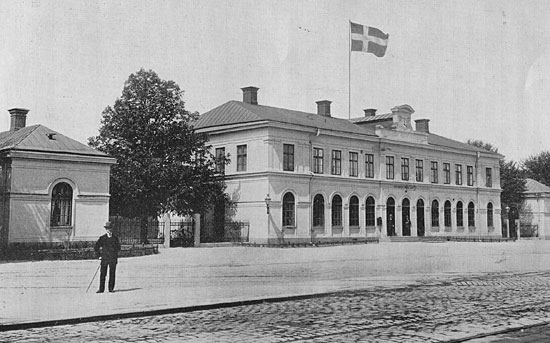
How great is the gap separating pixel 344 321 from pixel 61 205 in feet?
68.1

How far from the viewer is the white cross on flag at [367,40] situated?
135 ft

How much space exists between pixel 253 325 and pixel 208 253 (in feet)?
61.7

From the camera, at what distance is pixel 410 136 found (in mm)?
47906

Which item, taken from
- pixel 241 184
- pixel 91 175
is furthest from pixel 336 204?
pixel 91 175

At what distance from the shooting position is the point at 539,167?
3226 inches


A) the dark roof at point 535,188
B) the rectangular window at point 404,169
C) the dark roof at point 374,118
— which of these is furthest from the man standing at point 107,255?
the dark roof at point 535,188

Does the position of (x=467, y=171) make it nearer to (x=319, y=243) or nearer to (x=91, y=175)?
(x=319, y=243)

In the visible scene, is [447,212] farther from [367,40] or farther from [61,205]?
[61,205]

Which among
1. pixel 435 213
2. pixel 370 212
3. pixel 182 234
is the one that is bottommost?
pixel 182 234

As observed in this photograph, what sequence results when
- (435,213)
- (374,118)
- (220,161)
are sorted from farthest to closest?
(435,213), (374,118), (220,161)

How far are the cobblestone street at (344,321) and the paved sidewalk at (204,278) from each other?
0.78 metres

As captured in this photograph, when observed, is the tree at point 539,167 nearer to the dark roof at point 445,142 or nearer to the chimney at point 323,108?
the dark roof at point 445,142

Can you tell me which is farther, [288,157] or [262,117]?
[262,117]

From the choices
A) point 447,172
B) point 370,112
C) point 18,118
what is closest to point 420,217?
point 447,172
